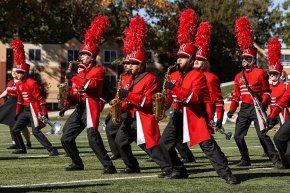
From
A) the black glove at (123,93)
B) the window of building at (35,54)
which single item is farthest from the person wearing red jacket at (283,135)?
the window of building at (35,54)

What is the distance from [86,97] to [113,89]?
5582cm

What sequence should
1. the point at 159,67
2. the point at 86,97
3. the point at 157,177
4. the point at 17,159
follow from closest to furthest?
the point at 157,177
the point at 86,97
the point at 17,159
the point at 159,67

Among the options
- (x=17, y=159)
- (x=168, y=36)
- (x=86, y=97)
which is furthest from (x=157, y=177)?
(x=168, y=36)

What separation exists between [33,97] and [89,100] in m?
4.19

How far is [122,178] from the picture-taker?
11.8m

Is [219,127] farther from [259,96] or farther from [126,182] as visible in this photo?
[126,182]

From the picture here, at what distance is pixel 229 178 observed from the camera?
429 inches

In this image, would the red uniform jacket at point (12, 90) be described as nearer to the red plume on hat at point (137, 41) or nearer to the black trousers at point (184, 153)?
the black trousers at point (184, 153)

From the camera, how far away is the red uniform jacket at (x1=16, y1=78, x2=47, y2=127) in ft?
54.6

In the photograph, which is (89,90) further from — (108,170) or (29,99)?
(29,99)

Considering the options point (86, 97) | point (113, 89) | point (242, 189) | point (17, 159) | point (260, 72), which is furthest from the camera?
point (113, 89)

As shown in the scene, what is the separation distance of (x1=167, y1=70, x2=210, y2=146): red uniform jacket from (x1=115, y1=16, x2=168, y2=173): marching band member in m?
0.56

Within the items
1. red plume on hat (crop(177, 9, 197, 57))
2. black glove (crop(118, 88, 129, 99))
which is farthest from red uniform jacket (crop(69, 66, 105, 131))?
red plume on hat (crop(177, 9, 197, 57))

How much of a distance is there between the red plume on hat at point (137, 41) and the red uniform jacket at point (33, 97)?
15.3 ft
